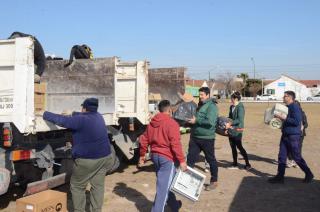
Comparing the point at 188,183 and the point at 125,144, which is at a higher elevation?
the point at 125,144

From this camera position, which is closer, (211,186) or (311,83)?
(211,186)

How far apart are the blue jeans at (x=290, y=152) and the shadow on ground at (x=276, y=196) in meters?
0.30

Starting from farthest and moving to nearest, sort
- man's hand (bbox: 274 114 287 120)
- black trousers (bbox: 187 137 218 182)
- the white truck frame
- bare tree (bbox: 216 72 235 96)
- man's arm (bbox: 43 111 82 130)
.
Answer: bare tree (bbox: 216 72 235 96) → man's hand (bbox: 274 114 287 120) → black trousers (bbox: 187 137 218 182) → the white truck frame → man's arm (bbox: 43 111 82 130)

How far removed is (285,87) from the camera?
309 feet

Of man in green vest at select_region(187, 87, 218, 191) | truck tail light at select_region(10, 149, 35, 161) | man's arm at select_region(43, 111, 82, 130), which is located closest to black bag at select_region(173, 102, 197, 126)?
man in green vest at select_region(187, 87, 218, 191)

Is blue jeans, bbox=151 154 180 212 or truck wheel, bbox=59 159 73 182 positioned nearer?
blue jeans, bbox=151 154 180 212

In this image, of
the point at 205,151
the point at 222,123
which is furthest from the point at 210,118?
the point at 222,123

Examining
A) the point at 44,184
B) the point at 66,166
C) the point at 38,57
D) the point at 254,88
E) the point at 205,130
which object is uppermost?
the point at 254,88

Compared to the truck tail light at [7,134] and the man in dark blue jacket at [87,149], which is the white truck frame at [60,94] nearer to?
the truck tail light at [7,134]

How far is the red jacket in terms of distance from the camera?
5391mm

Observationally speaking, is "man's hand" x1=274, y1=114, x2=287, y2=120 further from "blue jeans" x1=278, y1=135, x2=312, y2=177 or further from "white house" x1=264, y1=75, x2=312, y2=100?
"white house" x1=264, y1=75, x2=312, y2=100

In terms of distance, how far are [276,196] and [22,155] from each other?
13.2 feet

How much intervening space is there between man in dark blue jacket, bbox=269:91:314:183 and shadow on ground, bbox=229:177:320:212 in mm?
198

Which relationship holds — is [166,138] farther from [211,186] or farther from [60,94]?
[60,94]
